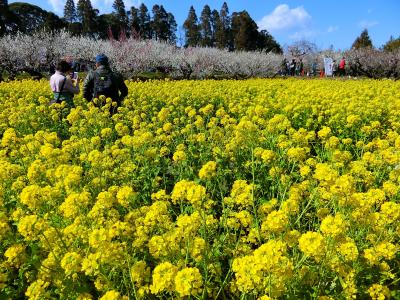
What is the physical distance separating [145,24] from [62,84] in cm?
6808

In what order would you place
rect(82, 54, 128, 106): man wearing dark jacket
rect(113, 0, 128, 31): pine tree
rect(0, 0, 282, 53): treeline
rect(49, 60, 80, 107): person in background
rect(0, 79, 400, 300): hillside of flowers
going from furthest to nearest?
rect(113, 0, 128, 31): pine tree < rect(0, 0, 282, 53): treeline < rect(82, 54, 128, 106): man wearing dark jacket < rect(49, 60, 80, 107): person in background < rect(0, 79, 400, 300): hillside of flowers

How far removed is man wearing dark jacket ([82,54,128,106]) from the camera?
7.74 m

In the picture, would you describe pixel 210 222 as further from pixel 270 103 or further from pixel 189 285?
pixel 270 103

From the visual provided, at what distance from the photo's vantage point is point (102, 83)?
7.88 metres

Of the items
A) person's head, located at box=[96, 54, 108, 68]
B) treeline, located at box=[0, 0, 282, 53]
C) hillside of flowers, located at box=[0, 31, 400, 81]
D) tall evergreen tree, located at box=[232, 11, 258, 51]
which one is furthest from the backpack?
tall evergreen tree, located at box=[232, 11, 258, 51]

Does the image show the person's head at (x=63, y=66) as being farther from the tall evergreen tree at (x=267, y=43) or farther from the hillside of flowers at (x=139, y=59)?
the tall evergreen tree at (x=267, y=43)

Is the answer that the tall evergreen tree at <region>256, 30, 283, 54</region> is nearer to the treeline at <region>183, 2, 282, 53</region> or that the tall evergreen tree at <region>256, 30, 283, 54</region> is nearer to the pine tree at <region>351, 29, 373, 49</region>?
the treeline at <region>183, 2, 282, 53</region>

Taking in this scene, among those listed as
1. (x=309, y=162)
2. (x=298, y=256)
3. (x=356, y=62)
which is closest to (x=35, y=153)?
(x=309, y=162)

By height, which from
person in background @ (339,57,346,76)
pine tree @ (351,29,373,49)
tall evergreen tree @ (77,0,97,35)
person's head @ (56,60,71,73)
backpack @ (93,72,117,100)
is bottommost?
backpack @ (93,72,117,100)

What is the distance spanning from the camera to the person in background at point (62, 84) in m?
7.64

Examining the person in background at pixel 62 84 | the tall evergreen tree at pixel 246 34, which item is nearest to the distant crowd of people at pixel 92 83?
the person in background at pixel 62 84

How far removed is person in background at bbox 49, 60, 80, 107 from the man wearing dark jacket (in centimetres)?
31

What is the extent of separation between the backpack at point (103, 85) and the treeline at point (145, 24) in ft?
139

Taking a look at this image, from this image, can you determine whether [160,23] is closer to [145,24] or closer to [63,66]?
[145,24]
